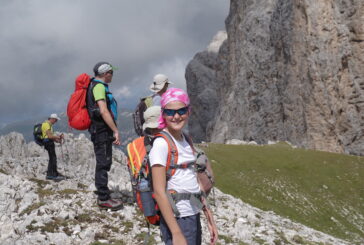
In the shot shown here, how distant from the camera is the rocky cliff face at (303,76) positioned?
69.5m

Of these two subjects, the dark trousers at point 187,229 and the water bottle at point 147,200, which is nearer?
the dark trousers at point 187,229

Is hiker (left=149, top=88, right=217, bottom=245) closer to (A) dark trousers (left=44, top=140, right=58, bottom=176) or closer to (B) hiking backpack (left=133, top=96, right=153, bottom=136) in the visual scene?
(B) hiking backpack (left=133, top=96, right=153, bottom=136)

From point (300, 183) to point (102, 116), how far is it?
31.8 meters

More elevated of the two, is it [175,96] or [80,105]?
[80,105]

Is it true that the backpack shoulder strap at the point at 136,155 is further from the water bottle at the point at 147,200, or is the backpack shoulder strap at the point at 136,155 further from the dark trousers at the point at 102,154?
the dark trousers at the point at 102,154

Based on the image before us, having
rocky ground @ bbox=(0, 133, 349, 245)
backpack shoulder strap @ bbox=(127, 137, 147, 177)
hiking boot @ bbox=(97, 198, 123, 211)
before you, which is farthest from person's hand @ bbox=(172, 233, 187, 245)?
hiking boot @ bbox=(97, 198, 123, 211)

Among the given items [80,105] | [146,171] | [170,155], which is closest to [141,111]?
[80,105]

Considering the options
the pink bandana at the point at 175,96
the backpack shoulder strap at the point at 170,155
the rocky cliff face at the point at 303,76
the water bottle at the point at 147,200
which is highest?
the rocky cliff face at the point at 303,76

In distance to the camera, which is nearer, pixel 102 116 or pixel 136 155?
pixel 136 155

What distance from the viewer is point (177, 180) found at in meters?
5.62

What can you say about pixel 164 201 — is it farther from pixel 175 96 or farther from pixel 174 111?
pixel 175 96

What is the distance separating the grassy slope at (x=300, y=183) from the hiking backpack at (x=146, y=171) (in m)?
26.3

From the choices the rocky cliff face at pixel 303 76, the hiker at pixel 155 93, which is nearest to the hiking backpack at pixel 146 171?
the hiker at pixel 155 93

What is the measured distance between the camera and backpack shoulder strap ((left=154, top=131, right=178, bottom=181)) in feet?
17.9
